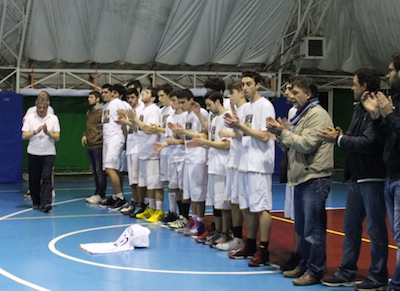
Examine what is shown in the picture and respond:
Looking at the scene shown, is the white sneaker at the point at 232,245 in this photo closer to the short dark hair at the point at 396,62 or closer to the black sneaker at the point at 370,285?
the black sneaker at the point at 370,285

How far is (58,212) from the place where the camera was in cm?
1208

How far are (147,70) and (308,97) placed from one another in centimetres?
1145

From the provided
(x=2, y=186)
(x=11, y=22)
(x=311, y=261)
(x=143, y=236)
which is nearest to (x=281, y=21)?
(x=11, y=22)

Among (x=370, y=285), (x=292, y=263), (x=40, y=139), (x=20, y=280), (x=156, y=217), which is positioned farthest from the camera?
(x=40, y=139)

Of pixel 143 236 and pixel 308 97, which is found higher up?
pixel 308 97

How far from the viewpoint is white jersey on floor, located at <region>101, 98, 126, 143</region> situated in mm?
12302

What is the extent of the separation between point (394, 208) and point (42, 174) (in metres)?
7.26

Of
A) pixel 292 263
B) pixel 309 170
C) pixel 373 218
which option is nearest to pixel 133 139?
pixel 292 263

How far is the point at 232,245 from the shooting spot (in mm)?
8797

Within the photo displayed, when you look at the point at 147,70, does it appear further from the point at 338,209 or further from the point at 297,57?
the point at 338,209

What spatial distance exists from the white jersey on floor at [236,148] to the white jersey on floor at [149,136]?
2729mm

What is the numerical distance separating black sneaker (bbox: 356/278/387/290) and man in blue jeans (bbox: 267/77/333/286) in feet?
1.59

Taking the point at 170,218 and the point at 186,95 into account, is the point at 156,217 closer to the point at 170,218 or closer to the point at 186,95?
Answer: the point at 170,218

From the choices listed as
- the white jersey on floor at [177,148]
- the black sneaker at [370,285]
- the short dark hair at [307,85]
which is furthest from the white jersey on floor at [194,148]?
the black sneaker at [370,285]
